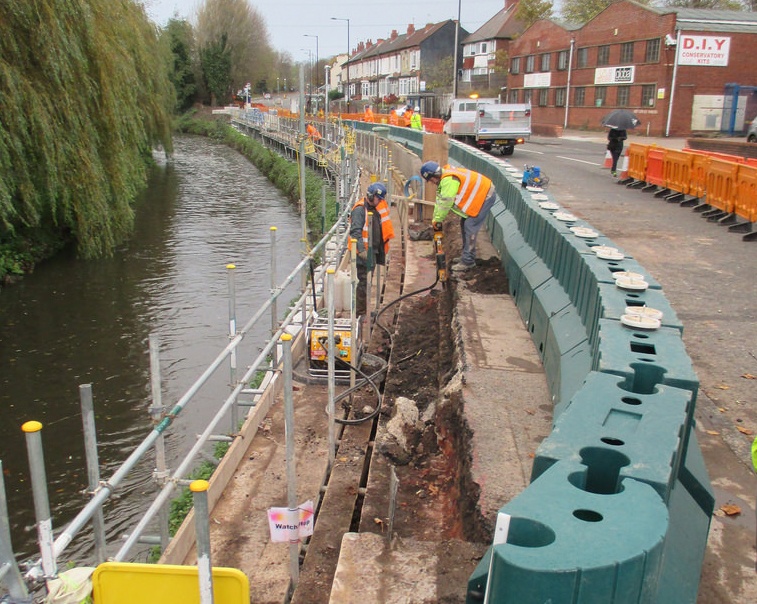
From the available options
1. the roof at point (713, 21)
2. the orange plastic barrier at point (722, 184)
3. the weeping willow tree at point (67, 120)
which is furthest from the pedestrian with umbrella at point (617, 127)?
the roof at point (713, 21)

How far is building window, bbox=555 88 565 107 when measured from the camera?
53781 mm

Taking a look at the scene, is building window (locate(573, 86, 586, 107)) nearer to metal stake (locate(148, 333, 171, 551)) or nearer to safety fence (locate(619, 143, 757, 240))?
safety fence (locate(619, 143, 757, 240))

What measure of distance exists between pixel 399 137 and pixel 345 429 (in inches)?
868

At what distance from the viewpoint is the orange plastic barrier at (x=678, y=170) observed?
1622 centimetres

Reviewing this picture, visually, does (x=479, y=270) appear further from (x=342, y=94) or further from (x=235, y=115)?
(x=342, y=94)

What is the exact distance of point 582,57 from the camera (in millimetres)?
51156

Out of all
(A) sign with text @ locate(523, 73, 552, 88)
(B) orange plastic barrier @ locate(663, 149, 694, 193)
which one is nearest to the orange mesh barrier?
(B) orange plastic barrier @ locate(663, 149, 694, 193)

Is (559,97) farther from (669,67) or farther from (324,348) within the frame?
(324,348)

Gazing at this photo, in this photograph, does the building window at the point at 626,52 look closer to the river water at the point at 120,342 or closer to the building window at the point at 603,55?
the building window at the point at 603,55

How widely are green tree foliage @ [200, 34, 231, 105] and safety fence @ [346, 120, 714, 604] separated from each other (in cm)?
8812

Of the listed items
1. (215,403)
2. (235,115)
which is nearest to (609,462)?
(215,403)

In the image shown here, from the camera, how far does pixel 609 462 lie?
282cm

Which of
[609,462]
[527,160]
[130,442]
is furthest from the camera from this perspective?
[527,160]

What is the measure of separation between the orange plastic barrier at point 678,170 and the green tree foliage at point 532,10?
55.2 meters
